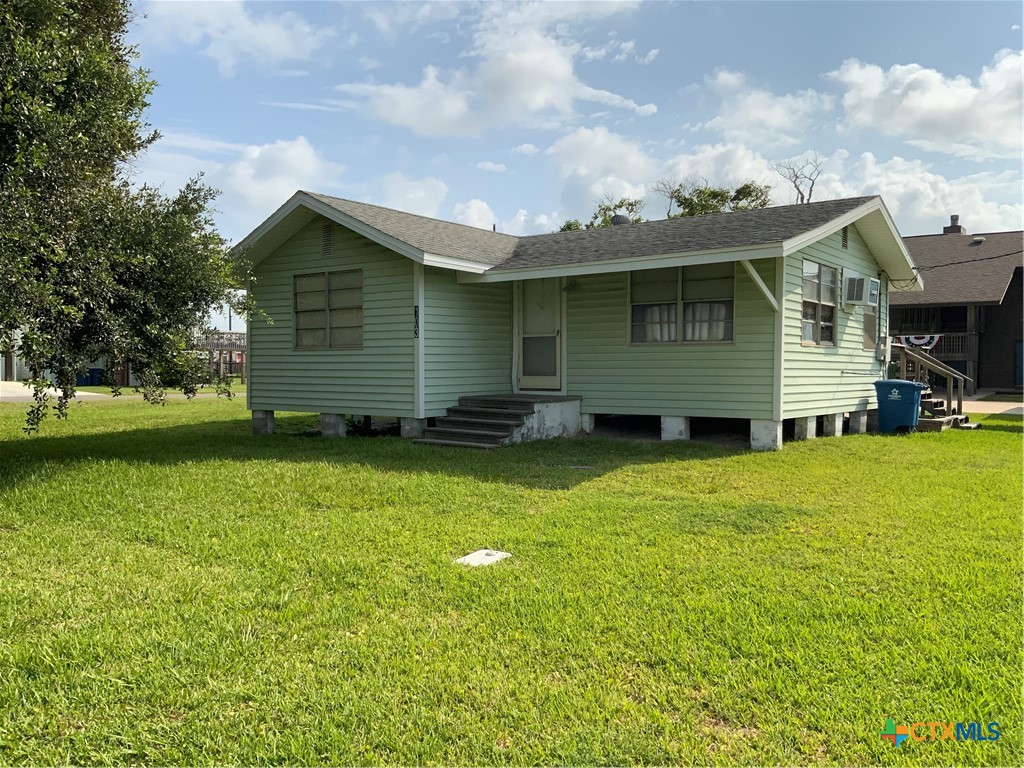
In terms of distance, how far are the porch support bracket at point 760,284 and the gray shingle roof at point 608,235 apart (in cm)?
32

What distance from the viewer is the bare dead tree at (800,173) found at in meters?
32.7

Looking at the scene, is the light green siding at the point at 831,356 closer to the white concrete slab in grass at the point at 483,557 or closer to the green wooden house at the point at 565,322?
the green wooden house at the point at 565,322

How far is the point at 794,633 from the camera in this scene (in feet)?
10.9

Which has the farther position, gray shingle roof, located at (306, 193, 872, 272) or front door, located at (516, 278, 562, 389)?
front door, located at (516, 278, 562, 389)

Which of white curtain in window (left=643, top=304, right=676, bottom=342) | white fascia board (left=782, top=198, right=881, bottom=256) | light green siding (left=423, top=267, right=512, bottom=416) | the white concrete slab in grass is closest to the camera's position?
the white concrete slab in grass

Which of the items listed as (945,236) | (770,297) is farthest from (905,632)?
(945,236)

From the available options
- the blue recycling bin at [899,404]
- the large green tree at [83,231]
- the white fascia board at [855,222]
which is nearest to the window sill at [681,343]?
the white fascia board at [855,222]

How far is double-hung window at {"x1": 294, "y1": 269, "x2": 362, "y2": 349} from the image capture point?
11.2m

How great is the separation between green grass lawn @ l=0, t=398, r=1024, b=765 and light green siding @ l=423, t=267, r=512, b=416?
381 centimetres

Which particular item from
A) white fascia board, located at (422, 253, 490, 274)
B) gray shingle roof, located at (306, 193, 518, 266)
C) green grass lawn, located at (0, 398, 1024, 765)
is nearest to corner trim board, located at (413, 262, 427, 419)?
white fascia board, located at (422, 253, 490, 274)

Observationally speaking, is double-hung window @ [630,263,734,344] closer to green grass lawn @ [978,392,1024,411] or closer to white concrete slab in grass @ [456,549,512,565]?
white concrete slab in grass @ [456,549,512,565]

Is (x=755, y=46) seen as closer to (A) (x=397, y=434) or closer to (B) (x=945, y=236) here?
(A) (x=397, y=434)

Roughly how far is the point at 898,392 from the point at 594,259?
579 centimetres

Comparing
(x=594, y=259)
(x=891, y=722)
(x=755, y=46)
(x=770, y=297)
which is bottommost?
(x=891, y=722)
